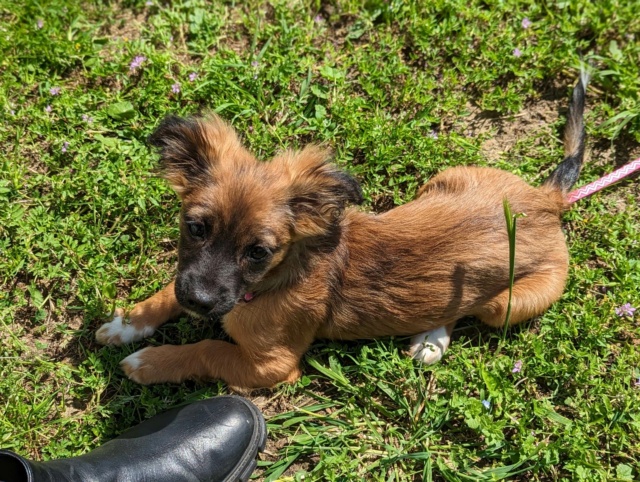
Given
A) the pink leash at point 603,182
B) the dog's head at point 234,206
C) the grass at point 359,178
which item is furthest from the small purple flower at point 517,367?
the dog's head at point 234,206

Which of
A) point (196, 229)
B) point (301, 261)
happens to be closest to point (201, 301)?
point (196, 229)

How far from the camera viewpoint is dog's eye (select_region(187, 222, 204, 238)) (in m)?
3.19

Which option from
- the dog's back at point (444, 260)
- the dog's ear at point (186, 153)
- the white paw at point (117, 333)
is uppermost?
the dog's ear at point (186, 153)

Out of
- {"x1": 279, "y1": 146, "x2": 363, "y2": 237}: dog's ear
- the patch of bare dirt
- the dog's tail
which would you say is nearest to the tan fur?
{"x1": 279, "y1": 146, "x2": 363, "y2": 237}: dog's ear

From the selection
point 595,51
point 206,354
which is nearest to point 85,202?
point 206,354

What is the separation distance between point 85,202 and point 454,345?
9.88 feet

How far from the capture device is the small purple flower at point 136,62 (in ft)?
15.8

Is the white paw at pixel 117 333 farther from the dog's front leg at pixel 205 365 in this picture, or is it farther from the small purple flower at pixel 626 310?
the small purple flower at pixel 626 310

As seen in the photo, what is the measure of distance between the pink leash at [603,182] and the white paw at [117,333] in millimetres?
3309

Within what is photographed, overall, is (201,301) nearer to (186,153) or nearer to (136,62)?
(186,153)

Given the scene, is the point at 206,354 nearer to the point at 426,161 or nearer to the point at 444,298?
the point at 444,298

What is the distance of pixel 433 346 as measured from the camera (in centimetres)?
415

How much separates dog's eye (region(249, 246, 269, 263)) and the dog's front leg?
0.87 metres

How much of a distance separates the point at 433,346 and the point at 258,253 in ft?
5.33
